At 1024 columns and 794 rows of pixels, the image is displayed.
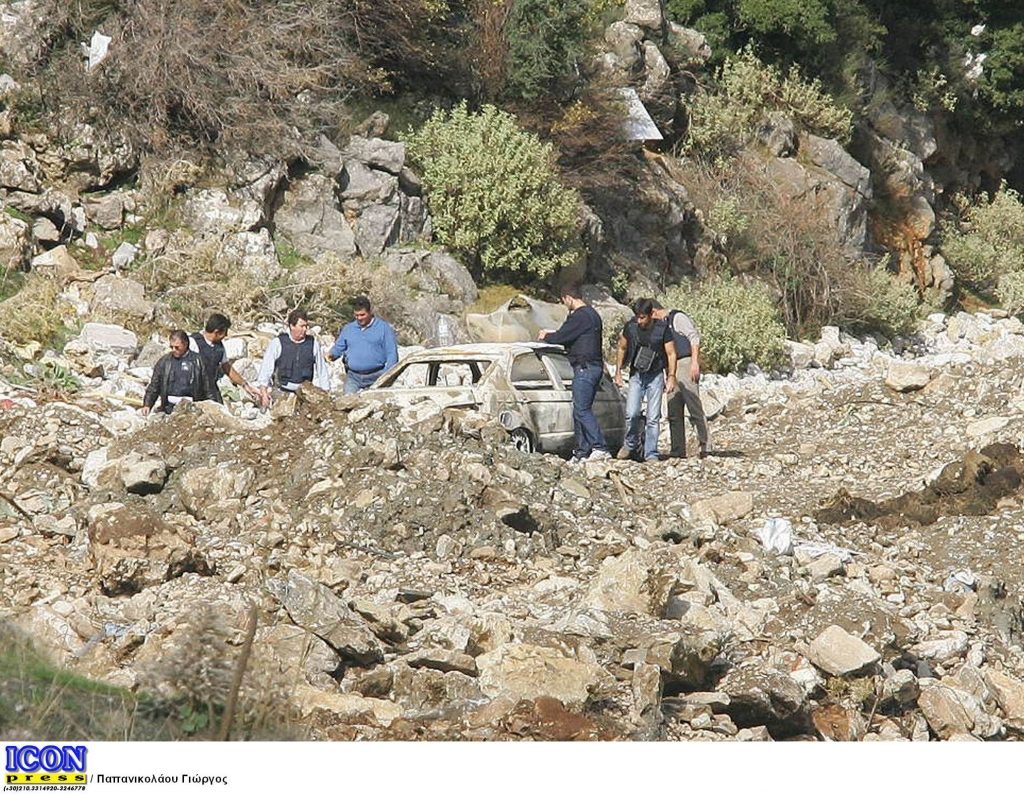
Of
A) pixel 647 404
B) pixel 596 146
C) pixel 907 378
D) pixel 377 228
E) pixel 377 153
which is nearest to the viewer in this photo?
pixel 647 404

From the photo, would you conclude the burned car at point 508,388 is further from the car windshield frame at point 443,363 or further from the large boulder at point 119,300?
the large boulder at point 119,300

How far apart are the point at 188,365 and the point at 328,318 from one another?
5.63 m

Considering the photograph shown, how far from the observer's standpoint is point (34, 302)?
54.9 feet

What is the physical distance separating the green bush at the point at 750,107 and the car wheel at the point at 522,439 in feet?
53.9

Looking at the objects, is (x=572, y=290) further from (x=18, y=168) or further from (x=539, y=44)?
(x=18, y=168)

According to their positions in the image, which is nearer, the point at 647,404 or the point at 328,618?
the point at 328,618

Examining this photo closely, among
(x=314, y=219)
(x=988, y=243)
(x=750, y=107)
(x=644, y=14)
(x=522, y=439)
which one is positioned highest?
(x=522, y=439)

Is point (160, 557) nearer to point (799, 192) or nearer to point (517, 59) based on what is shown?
point (517, 59)

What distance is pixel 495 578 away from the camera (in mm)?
9914

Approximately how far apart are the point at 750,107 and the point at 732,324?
27.1 ft

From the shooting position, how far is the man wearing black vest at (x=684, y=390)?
14609mm

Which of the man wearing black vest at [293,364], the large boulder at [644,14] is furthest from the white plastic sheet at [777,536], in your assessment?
the large boulder at [644,14]

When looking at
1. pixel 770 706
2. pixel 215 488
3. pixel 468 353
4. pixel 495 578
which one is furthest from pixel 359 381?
pixel 770 706

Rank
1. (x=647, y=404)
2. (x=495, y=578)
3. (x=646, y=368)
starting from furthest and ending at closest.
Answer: (x=647, y=404), (x=646, y=368), (x=495, y=578)
